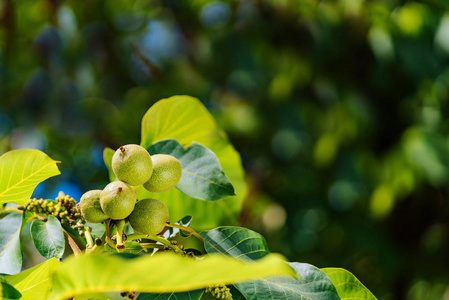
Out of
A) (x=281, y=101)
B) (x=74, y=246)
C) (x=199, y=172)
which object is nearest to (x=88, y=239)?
(x=74, y=246)

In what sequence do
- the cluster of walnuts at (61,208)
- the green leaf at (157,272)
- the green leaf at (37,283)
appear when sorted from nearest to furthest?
1. the green leaf at (157,272)
2. the green leaf at (37,283)
3. the cluster of walnuts at (61,208)

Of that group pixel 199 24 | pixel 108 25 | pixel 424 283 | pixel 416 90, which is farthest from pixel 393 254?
pixel 108 25

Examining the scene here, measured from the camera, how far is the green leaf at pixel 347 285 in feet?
1.13

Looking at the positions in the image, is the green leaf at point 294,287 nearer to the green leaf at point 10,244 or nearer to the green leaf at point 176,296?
the green leaf at point 176,296

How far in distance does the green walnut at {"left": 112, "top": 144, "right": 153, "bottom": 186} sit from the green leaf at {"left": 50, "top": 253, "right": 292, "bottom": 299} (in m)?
0.15

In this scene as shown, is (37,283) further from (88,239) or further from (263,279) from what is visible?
(263,279)

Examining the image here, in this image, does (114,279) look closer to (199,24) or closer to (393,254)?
(393,254)

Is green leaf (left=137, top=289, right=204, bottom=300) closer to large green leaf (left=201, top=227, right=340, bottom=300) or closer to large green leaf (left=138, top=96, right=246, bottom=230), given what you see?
large green leaf (left=201, top=227, right=340, bottom=300)

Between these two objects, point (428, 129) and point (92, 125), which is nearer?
point (428, 129)

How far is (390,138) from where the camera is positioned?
282cm

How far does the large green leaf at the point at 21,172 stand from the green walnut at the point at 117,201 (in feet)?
0.18

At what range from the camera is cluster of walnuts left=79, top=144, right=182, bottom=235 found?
0.33 metres

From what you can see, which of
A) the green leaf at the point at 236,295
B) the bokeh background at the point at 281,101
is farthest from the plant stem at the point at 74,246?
the bokeh background at the point at 281,101

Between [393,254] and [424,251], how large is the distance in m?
0.33
